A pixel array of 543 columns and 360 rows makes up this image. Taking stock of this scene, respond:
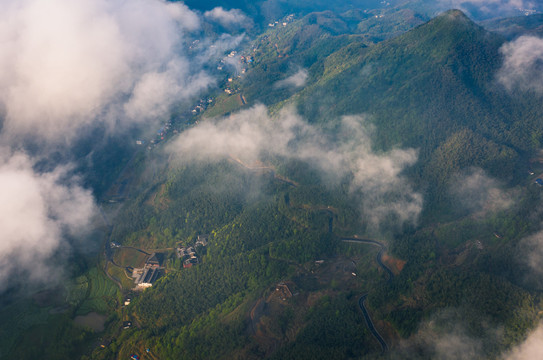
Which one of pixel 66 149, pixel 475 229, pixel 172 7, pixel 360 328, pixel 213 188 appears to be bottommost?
pixel 475 229

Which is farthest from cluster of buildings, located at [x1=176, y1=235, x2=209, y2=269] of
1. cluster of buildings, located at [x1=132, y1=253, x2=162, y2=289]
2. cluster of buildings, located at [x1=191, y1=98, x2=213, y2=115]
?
cluster of buildings, located at [x1=191, y1=98, x2=213, y2=115]

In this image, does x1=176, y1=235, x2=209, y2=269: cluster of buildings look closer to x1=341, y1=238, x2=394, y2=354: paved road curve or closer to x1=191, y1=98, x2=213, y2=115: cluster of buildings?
x1=341, y1=238, x2=394, y2=354: paved road curve

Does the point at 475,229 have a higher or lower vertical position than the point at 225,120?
lower

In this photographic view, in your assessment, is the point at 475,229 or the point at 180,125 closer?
the point at 475,229

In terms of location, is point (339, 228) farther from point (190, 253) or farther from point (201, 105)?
point (201, 105)

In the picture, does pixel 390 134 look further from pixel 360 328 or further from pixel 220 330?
pixel 220 330

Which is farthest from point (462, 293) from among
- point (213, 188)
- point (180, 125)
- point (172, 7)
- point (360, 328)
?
point (172, 7)

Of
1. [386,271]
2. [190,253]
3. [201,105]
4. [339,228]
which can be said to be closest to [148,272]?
[190,253]
